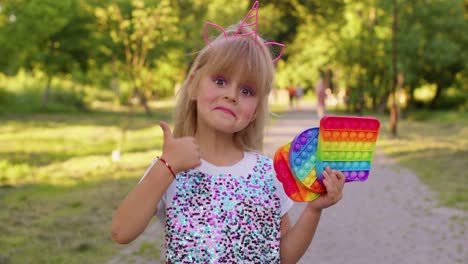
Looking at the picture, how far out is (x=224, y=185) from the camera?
2.21m

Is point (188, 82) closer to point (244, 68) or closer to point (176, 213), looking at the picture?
point (244, 68)

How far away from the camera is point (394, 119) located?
19750 millimetres

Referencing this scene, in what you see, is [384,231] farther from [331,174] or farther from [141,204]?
[141,204]

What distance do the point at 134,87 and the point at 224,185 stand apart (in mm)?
14464

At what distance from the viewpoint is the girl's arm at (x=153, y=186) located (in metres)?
1.95

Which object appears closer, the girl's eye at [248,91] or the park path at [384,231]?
the girl's eye at [248,91]

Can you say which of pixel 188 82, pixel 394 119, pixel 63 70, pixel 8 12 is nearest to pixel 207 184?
pixel 188 82

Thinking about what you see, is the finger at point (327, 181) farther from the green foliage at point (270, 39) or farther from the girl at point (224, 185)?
the green foliage at point (270, 39)

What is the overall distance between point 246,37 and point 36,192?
7667 mm

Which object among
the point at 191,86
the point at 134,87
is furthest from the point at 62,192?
the point at 191,86

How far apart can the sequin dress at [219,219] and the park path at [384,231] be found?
12.4ft

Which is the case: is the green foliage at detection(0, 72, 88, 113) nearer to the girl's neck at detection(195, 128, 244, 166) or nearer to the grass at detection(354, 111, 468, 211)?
the grass at detection(354, 111, 468, 211)

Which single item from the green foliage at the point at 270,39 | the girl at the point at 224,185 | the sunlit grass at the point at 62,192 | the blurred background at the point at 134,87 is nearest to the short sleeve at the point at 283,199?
the girl at the point at 224,185

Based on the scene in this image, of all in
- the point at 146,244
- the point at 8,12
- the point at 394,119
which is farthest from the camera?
the point at 8,12
